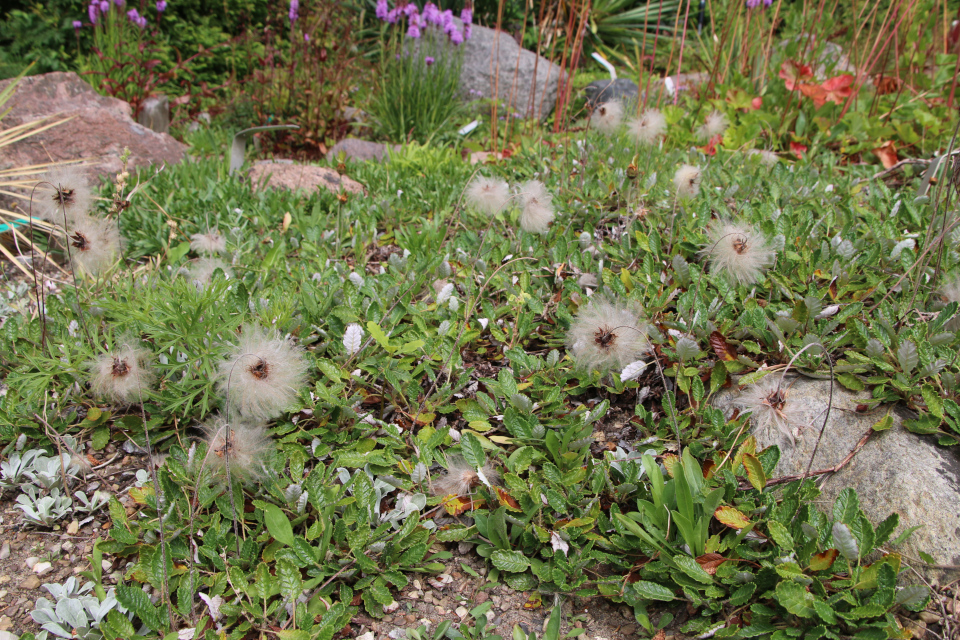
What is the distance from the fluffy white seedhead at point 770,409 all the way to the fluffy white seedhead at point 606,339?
1.25 feet

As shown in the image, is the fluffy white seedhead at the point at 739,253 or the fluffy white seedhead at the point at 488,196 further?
the fluffy white seedhead at the point at 488,196

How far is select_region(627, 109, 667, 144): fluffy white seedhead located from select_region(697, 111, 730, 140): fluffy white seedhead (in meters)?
0.41

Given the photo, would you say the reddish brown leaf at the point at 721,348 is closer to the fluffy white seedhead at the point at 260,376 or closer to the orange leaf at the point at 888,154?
the fluffy white seedhead at the point at 260,376

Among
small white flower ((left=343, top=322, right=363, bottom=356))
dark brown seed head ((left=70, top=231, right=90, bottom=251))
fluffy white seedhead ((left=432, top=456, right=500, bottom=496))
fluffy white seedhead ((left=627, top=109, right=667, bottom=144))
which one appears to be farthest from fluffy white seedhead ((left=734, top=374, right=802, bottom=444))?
dark brown seed head ((left=70, top=231, right=90, bottom=251))

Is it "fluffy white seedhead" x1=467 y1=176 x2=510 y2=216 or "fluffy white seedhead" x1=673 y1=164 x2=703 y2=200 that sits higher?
"fluffy white seedhead" x1=673 y1=164 x2=703 y2=200

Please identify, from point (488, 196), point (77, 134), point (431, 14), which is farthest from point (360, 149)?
point (488, 196)

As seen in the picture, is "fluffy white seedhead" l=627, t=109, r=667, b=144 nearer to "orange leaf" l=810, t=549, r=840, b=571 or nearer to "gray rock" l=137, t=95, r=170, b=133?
"orange leaf" l=810, t=549, r=840, b=571

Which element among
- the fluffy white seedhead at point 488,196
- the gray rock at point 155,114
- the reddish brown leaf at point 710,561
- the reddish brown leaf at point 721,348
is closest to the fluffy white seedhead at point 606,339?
the reddish brown leaf at point 721,348

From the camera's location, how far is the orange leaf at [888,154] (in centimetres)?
434

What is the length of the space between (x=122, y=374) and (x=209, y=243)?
116cm

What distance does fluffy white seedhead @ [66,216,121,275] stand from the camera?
8.57 ft

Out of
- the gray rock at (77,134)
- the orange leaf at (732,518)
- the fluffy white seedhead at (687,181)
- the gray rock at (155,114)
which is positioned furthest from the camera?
the gray rock at (155,114)

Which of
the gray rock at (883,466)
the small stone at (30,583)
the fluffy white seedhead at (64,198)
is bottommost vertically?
the small stone at (30,583)

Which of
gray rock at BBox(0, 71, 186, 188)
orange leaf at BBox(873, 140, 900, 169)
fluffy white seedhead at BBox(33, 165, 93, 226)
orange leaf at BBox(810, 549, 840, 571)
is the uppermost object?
orange leaf at BBox(873, 140, 900, 169)
